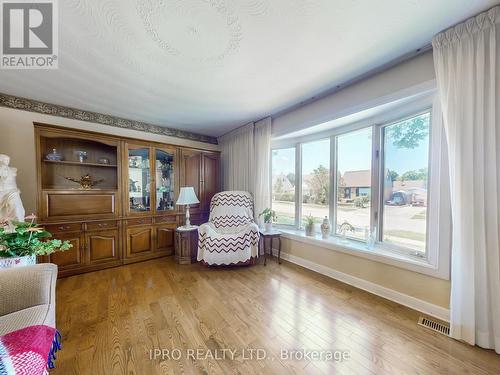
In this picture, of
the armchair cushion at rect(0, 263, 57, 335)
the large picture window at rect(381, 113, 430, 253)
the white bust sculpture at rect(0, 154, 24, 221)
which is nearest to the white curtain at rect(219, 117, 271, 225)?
the large picture window at rect(381, 113, 430, 253)

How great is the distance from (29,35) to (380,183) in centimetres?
365

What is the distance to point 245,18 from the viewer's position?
4.42 ft

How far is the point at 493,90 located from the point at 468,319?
1.69 m

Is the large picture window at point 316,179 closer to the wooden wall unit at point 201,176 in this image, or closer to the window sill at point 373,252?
the window sill at point 373,252

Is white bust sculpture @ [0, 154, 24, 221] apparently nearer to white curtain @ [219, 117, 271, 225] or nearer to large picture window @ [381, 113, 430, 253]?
white curtain @ [219, 117, 271, 225]

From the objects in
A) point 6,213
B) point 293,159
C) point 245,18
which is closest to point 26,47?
point 6,213

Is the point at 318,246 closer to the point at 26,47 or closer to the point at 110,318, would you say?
the point at 110,318

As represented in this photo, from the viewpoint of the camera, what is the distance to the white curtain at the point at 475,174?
1.36 m

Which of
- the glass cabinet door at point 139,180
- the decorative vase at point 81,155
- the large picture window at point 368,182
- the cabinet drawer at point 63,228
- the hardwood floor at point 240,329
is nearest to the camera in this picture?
the hardwood floor at point 240,329

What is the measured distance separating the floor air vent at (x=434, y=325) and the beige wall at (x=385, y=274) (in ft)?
0.54

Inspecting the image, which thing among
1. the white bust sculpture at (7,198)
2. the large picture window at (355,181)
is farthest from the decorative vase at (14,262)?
the large picture window at (355,181)

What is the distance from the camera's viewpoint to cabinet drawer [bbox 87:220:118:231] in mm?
2707

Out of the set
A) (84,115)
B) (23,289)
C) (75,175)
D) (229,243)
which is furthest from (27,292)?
(84,115)

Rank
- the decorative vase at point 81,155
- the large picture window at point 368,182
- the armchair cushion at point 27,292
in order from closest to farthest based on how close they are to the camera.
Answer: the armchair cushion at point 27,292, the large picture window at point 368,182, the decorative vase at point 81,155
